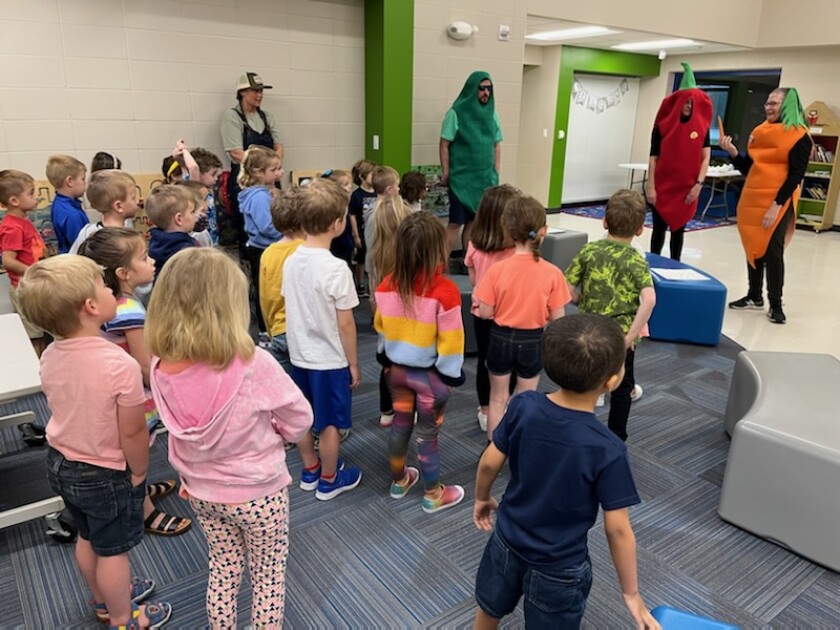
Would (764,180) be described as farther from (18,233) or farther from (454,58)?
(18,233)

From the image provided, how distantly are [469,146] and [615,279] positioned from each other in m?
2.96

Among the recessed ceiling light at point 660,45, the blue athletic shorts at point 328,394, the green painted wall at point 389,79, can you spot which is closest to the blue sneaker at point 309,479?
the blue athletic shorts at point 328,394

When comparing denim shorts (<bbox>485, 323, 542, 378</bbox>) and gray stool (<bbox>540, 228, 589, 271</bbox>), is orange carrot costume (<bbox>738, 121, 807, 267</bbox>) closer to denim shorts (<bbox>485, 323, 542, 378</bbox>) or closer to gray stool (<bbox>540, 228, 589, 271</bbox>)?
gray stool (<bbox>540, 228, 589, 271</bbox>)

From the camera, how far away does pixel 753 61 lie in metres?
8.84

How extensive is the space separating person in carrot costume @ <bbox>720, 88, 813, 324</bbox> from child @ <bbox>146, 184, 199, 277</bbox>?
3.93 metres

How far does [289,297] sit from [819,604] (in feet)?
6.61

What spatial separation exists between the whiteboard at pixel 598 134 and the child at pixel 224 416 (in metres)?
8.80

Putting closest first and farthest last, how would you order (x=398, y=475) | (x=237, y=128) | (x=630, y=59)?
1. (x=398, y=475)
2. (x=237, y=128)
3. (x=630, y=59)

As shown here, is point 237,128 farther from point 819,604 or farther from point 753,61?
point 753,61

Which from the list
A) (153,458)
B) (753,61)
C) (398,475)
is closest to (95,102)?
(153,458)

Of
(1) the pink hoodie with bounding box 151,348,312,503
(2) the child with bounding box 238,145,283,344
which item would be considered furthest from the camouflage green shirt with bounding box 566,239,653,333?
(2) the child with bounding box 238,145,283,344

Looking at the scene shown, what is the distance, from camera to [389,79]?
491 centimetres

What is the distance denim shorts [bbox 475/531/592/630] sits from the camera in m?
1.29

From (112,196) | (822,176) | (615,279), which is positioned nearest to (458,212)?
(615,279)
